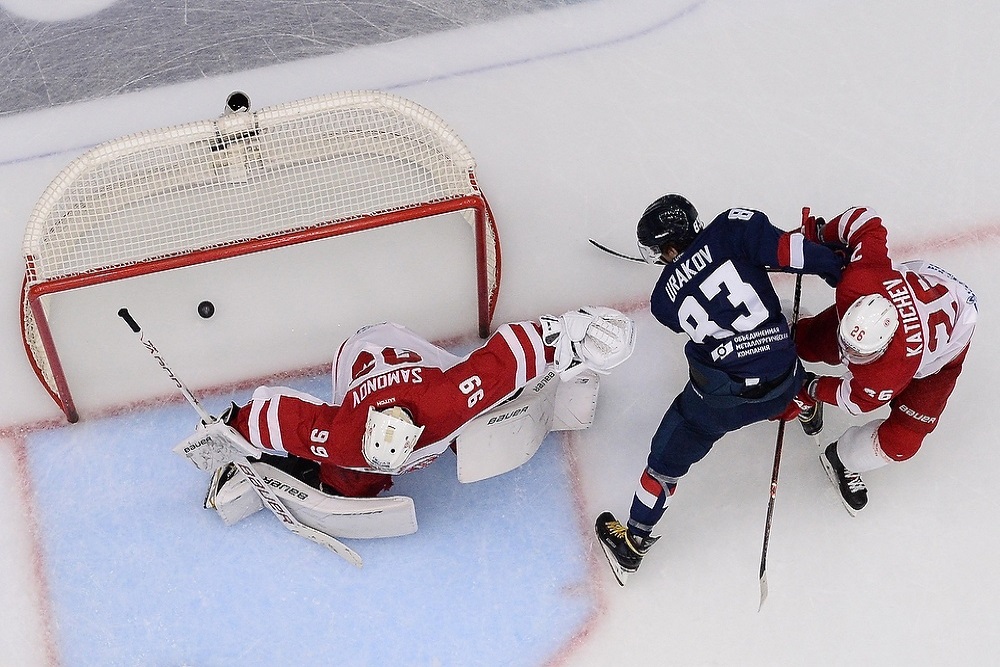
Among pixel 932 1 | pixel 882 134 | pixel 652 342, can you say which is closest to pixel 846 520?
pixel 652 342

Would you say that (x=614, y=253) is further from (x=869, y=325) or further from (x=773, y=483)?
(x=869, y=325)

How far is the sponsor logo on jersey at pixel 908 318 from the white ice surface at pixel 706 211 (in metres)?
0.72

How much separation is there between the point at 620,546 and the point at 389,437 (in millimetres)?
833

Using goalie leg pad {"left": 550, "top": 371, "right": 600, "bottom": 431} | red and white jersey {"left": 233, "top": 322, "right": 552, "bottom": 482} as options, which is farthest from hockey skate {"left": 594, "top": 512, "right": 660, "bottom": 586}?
red and white jersey {"left": 233, "top": 322, "right": 552, "bottom": 482}

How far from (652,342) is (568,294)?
0.30 metres

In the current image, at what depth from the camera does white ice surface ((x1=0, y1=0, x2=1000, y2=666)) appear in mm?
3404

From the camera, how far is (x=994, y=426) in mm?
3639

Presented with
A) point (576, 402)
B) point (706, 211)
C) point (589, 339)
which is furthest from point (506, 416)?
point (706, 211)

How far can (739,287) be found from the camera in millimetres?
3012

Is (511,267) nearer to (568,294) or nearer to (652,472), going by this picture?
(568,294)

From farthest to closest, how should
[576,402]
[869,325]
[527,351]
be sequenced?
[576,402] → [527,351] → [869,325]

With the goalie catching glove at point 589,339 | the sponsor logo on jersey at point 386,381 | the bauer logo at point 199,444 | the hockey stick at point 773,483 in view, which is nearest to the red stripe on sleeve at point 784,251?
the hockey stick at point 773,483

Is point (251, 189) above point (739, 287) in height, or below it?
below

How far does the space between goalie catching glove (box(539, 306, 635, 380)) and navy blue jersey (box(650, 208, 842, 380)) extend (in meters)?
0.14
